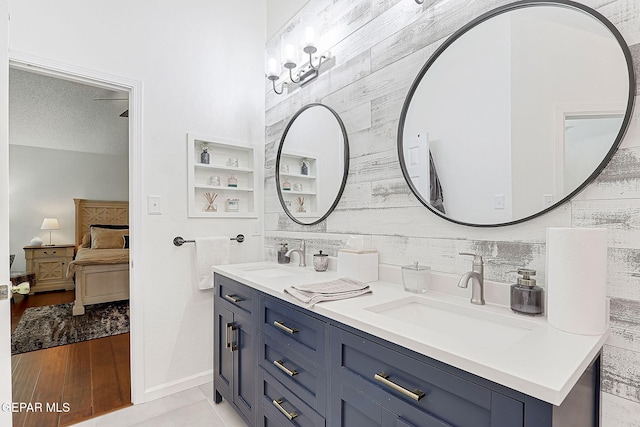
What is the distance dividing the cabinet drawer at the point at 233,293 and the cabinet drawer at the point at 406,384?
2.34 feet

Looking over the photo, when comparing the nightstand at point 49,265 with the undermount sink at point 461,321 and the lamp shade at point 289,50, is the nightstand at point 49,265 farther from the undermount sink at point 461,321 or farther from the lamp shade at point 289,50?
the undermount sink at point 461,321

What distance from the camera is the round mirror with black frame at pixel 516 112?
3.19 feet

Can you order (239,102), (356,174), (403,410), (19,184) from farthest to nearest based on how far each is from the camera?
(19,184) → (239,102) → (356,174) → (403,410)

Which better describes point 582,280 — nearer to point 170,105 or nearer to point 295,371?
point 295,371

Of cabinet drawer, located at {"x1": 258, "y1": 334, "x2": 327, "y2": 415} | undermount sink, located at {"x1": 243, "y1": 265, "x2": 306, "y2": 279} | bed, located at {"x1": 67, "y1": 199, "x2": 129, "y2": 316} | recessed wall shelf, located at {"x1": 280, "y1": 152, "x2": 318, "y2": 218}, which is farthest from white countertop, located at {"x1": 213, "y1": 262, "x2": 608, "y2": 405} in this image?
bed, located at {"x1": 67, "y1": 199, "x2": 129, "y2": 316}

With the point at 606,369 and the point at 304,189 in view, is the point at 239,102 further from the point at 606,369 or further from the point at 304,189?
the point at 606,369

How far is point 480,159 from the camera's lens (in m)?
1.27

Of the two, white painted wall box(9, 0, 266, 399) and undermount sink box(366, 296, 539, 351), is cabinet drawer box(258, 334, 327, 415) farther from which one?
white painted wall box(9, 0, 266, 399)

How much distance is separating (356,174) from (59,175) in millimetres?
6251

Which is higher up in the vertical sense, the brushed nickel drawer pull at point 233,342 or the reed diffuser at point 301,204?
the reed diffuser at point 301,204

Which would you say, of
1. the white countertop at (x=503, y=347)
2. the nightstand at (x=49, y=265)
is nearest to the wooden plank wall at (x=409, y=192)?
the white countertop at (x=503, y=347)

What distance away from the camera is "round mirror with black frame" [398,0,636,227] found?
3.19 ft

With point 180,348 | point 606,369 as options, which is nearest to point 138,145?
point 180,348

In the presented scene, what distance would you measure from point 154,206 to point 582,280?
2.23 m
